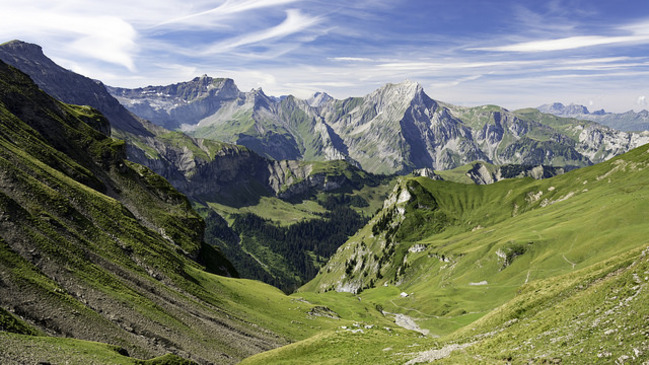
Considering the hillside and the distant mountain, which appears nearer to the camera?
the hillside

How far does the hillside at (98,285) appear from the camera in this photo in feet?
160

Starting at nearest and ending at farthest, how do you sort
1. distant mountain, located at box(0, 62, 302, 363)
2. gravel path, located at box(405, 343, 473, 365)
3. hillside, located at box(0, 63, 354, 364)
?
gravel path, located at box(405, 343, 473, 365), hillside, located at box(0, 63, 354, 364), distant mountain, located at box(0, 62, 302, 363)

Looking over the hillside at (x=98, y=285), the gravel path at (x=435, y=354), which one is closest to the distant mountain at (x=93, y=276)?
the hillside at (x=98, y=285)

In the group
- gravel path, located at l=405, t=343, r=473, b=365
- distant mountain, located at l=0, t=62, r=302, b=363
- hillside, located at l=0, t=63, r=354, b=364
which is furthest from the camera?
distant mountain, located at l=0, t=62, r=302, b=363

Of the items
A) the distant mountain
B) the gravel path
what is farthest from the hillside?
the gravel path

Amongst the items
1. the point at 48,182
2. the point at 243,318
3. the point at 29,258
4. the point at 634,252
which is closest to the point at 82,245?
the point at 29,258

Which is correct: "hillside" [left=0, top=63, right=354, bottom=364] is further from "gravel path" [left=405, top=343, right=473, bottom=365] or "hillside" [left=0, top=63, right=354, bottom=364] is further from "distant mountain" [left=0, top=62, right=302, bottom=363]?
"gravel path" [left=405, top=343, right=473, bottom=365]

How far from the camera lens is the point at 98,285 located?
63.8m

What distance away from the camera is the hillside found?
160ft

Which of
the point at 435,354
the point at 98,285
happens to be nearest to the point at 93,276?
the point at 98,285

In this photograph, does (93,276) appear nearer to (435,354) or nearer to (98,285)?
(98,285)

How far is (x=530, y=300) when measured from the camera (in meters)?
46.6

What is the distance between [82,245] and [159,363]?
43.8m

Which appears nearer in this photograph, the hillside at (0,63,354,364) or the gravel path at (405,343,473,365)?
the gravel path at (405,343,473,365)
